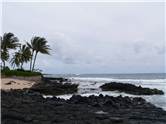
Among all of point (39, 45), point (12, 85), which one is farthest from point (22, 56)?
point (12, 85)

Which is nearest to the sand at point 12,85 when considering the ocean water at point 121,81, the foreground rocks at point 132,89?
the ocean water at point 121,81

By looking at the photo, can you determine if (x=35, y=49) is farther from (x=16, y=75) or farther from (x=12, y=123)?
(x=12, y=123)

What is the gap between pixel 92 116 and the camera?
12859mm

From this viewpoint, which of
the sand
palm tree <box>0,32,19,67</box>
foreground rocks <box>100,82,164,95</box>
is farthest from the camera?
palm tree <box>0,32,19,67</box>

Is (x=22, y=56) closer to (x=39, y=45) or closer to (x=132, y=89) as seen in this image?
(x=39, y=45)

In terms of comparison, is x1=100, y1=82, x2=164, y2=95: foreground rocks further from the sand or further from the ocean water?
the sand

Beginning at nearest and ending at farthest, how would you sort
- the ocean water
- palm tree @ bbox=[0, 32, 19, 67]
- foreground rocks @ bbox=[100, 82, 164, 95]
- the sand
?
the ocean water < foreground rocks @ bbox=[100, 82, 164, 95] < the sand < palm tree @ bbox=[0, 32, 19, 67]

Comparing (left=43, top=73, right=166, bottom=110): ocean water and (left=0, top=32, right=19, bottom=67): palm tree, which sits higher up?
(left=0, top=32, right=19, bottom=67): palm tree

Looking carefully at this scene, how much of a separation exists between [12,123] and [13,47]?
39.3 m

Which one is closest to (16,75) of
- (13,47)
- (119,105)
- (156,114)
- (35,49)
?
(13,47)

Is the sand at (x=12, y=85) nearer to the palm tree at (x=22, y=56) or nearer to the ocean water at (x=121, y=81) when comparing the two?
the ocean water at (x=121, y=81)

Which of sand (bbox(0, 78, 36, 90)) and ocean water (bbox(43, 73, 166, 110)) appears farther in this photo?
sand (bbox(0, 78, 36, 90))

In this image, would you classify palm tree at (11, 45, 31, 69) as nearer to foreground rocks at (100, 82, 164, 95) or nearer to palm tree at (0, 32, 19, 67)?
palm tree at (0, 32, 19, 67)

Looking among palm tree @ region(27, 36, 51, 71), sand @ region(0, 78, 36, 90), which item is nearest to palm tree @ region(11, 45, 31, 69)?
palm tree @ region(27, 36, 51, 71)
